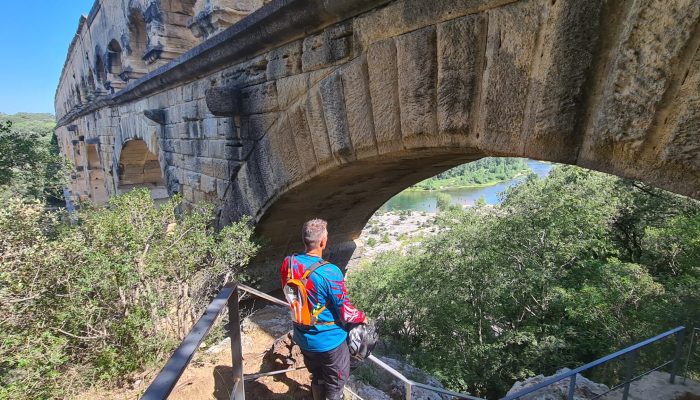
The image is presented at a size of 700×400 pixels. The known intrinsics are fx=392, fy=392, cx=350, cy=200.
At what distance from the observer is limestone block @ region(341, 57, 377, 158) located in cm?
224

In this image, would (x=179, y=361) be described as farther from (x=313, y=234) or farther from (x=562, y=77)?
(x=562, y=77)

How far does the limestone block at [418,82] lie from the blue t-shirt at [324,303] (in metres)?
0.82

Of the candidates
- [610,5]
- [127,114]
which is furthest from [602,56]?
[127,114]

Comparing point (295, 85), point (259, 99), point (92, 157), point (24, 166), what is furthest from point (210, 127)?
point (92, 157)

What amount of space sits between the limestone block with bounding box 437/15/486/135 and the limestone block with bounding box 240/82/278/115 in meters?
1.64

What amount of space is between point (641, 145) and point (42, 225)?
4.72m

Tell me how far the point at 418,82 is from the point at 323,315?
4.19 ft

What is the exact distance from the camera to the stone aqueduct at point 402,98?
1.13 metres

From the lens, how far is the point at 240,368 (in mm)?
2082

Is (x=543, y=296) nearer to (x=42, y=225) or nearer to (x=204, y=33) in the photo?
(x=204, y=33)

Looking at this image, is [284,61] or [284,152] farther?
[284,152]

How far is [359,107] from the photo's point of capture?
2.29 metres

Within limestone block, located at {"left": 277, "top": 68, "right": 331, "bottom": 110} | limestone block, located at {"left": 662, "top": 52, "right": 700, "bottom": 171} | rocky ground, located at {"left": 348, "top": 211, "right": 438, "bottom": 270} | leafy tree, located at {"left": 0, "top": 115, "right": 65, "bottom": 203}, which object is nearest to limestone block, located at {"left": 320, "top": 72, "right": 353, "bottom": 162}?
limestone block, located at {"left": 277, "top": 68, "right": 331, "bottom": 110}

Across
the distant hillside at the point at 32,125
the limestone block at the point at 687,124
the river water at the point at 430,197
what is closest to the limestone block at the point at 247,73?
the limestone block at the point at 687,124
